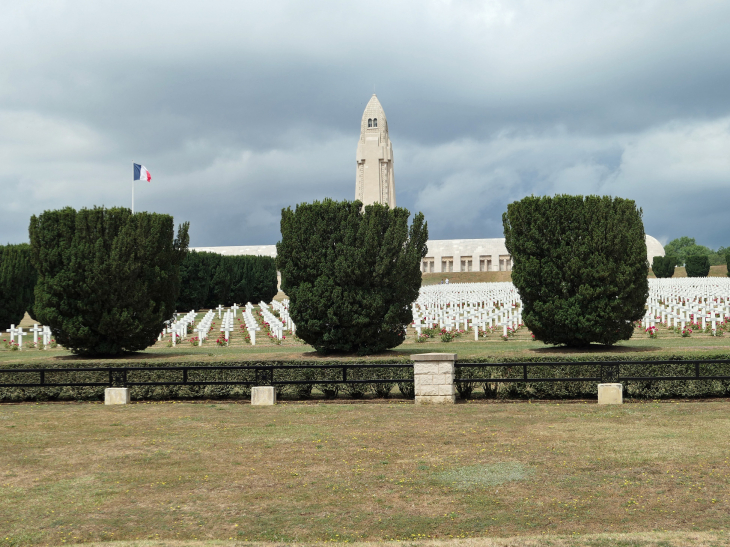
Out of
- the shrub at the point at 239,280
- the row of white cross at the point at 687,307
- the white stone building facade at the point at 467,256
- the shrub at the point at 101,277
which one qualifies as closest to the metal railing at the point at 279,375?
the shrub at the point at 101,277

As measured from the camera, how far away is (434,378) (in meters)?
12.0

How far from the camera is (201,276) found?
45312 millimetres

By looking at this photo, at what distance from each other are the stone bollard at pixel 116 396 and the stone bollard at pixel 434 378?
5.51m

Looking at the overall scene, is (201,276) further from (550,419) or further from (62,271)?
(550,419)

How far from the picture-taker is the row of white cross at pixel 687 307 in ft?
81.5

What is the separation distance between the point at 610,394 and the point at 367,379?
4304 millimetres

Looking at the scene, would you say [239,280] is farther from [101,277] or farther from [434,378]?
[434,378]

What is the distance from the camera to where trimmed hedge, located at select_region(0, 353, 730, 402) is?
470 inches

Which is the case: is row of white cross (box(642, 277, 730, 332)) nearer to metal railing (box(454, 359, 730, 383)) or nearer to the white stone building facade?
metal railing (box(454, 359, 730, 383))

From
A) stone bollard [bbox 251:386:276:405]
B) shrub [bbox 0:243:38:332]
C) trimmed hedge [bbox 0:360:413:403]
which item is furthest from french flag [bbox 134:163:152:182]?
stone bollard [bbox 251:386:276:405]

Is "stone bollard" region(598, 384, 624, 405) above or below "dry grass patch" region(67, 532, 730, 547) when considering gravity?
above

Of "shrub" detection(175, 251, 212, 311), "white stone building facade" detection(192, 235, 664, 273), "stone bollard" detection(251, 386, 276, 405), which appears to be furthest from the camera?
"white stone building facade" detection(192, 235, 664, 273)

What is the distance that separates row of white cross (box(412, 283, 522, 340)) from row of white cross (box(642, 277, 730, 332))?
5.72 metres

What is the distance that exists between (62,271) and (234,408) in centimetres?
720
